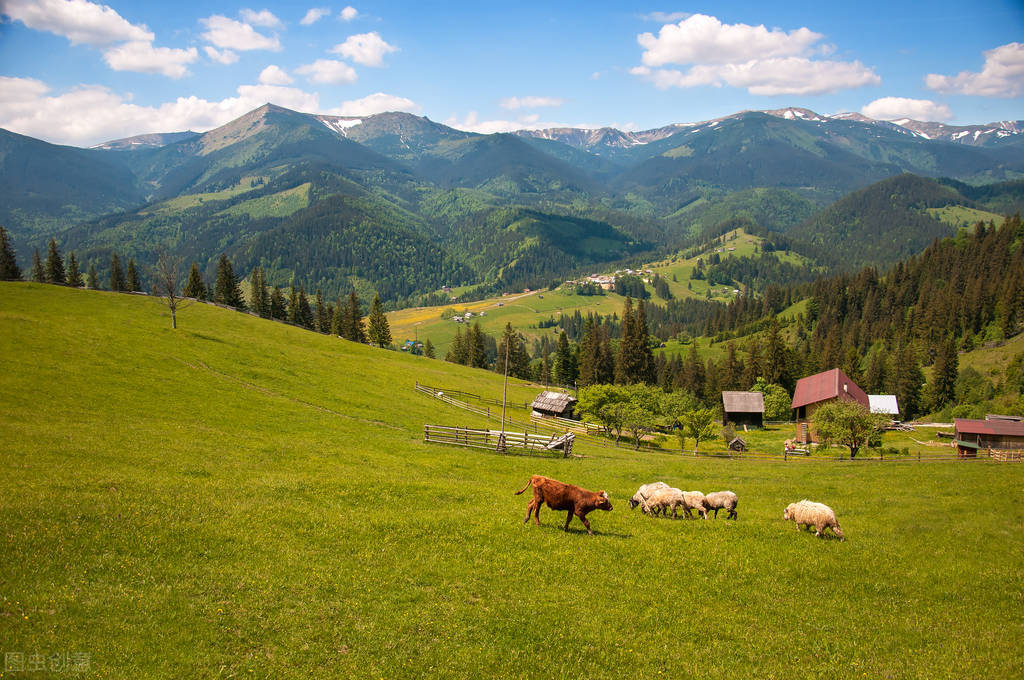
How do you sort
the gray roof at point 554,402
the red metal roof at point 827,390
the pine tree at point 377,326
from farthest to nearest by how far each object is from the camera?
the pine tree at point 377,326
the red metal roof at point 827,390
the gray roof at point 554,402

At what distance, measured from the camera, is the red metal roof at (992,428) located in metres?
57.6

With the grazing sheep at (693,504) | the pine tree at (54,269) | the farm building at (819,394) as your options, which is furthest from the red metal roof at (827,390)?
the pine tree at (54,269)

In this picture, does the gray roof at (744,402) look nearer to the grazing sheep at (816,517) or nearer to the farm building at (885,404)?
the farm building at (885,404)

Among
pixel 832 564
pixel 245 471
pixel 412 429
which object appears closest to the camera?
pixel 832 564

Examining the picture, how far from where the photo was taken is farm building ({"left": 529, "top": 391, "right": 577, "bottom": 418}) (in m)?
76.7

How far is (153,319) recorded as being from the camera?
216ft

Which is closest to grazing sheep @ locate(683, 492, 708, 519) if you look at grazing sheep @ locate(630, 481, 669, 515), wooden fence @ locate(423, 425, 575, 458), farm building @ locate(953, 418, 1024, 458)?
grazing sheep @ locate(630, 481, 669, 515)

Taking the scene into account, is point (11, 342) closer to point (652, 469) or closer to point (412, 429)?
point (412, 429)

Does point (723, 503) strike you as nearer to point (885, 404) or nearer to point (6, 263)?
point (885, 404)

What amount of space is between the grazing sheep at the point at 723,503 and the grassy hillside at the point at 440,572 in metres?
0.89

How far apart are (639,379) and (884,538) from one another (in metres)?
84.1

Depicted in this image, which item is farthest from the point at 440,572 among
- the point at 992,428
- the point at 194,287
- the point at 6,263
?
the point at 6,263

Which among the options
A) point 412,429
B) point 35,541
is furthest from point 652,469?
point 35,541

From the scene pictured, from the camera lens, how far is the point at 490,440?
40.8 meters
